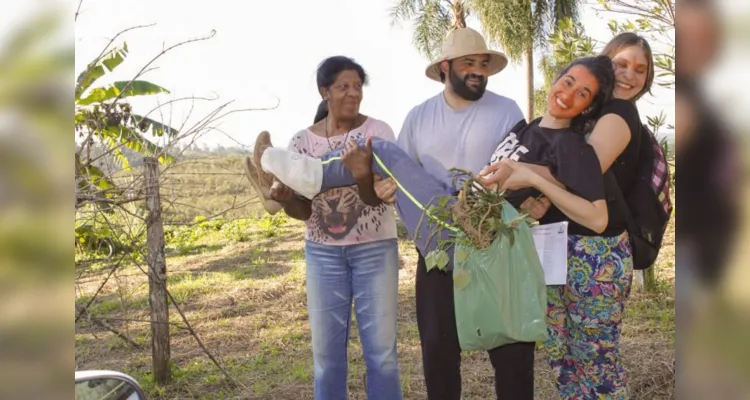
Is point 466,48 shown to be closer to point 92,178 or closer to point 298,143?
point 298,143

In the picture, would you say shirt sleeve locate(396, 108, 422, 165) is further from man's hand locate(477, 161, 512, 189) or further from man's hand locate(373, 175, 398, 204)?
man's hand locate(477, 161, 512, 189)

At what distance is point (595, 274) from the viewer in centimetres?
219

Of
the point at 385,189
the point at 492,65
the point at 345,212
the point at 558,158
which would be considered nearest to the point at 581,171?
the point at 558,158

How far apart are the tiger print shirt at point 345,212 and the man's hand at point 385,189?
20 centimetres

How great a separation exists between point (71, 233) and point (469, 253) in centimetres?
157

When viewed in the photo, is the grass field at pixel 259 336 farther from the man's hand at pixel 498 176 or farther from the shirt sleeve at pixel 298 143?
the man's hand at pixel 498 176

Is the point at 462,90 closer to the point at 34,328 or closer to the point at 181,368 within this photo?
the point at 34,328

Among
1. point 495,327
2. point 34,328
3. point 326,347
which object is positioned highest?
point 34,328

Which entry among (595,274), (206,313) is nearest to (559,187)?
(595,274)

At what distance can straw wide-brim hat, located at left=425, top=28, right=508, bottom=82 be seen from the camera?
2652mm

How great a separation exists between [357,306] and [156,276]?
1826mm

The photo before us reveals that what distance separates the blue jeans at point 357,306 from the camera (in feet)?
8.93

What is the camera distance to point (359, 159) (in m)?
2.48

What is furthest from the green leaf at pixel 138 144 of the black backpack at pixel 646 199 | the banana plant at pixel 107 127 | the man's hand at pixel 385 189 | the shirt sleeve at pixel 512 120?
the black backpack at pixel 646 199
